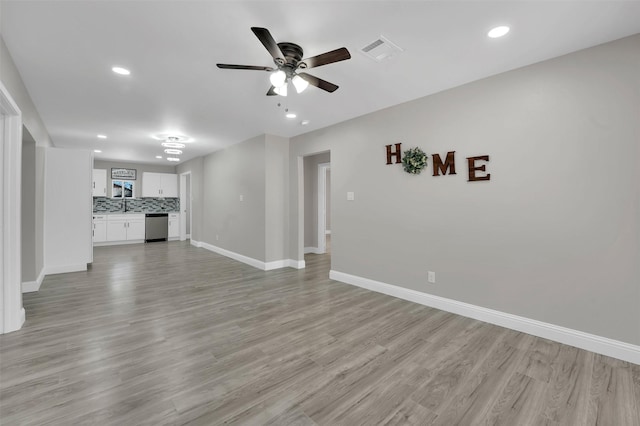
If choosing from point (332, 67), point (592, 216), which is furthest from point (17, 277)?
point (592, 216)

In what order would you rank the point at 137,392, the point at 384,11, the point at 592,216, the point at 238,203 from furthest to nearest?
the point at 238,203 → the point at 592,216 → the point at 384,11 → the point at 137,392

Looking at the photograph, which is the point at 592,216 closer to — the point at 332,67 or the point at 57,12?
the point at 332,67

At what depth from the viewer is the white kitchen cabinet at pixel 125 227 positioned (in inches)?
322

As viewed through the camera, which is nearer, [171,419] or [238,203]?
[171,419]

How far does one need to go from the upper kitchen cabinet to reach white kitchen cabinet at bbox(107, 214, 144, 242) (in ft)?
3.04

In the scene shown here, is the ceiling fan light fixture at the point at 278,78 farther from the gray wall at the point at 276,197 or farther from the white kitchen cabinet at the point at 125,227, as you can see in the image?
the white kitchen cabinet at the point at 125,227

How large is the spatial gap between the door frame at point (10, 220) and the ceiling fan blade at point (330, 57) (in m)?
2.68

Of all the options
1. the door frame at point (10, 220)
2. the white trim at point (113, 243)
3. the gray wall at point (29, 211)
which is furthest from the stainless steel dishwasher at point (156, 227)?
the door frame at point (10, 220)

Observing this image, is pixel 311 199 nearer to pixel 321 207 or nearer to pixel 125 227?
pixel 321 207

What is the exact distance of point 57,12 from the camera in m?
1.97

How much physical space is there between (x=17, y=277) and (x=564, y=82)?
212 inches

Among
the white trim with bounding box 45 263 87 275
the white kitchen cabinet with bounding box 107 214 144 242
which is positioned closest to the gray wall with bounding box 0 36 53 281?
the white trim with bounding box 45 263 87 275

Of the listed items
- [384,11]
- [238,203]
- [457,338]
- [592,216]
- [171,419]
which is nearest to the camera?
[171,419]

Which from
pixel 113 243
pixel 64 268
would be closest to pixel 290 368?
pixel 64 268
